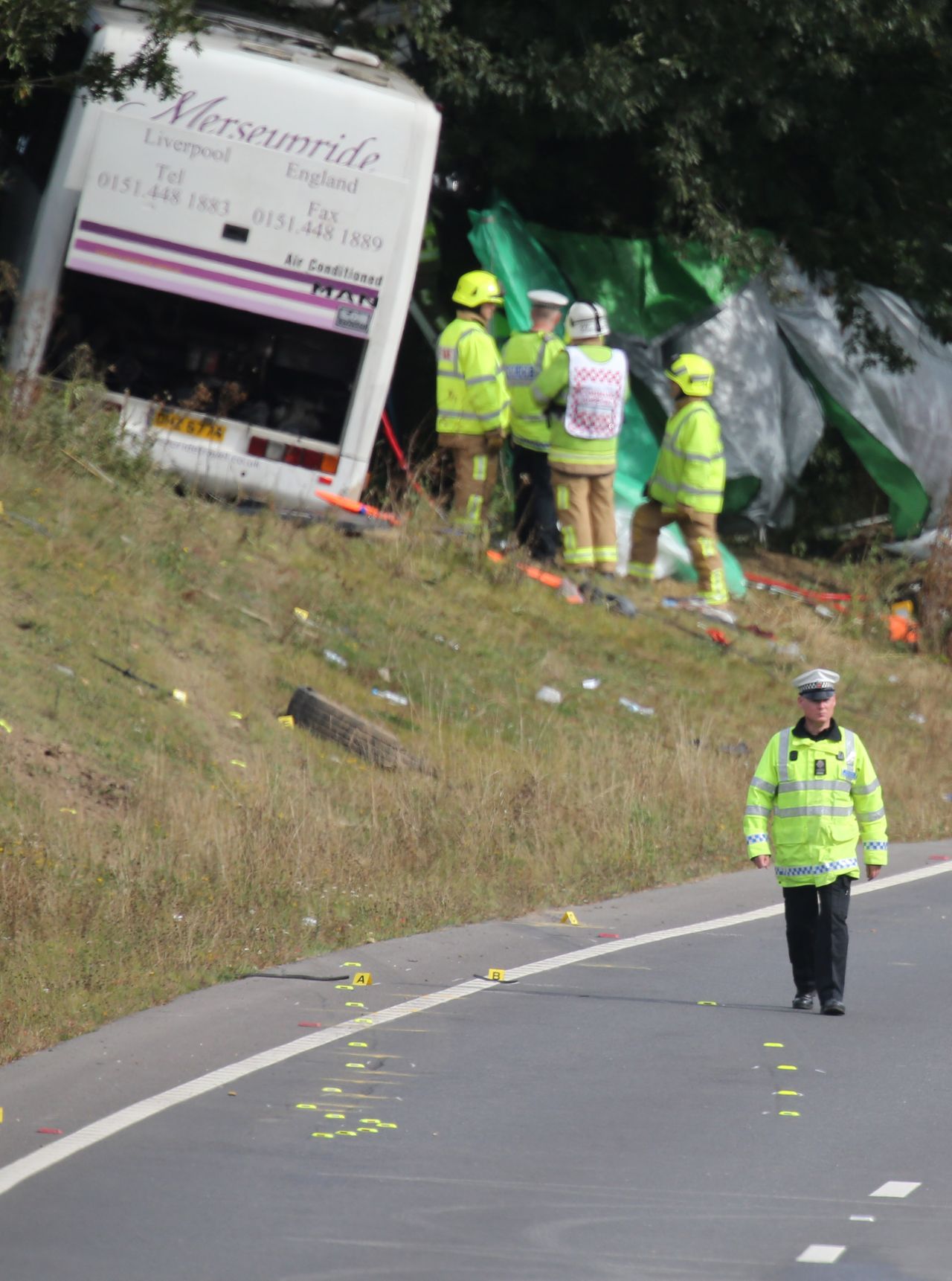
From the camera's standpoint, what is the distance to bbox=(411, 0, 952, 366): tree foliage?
63.2ft

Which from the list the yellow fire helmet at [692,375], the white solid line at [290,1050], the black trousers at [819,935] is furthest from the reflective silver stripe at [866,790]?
the yellow fire helmet at [692,375]

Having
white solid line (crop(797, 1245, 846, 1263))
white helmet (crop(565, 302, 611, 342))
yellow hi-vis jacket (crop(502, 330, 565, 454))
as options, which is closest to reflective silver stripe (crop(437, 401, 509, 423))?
yellow hi-vis jacket (crop(502, 330, 565, 454))

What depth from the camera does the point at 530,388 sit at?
1800 centimetres

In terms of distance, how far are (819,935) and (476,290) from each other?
988cm

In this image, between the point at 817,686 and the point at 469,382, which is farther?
the point at 469,382

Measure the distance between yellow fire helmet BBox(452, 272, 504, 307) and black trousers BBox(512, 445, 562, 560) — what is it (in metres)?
1.30

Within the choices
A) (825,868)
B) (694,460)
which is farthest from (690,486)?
(825,868)

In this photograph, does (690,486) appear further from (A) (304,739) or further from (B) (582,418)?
(A) (304,739)

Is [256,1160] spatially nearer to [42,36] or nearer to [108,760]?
[108,760]

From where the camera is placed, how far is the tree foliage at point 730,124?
1927 cm

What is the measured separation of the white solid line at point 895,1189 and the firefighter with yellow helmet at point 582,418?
12005 millimetres

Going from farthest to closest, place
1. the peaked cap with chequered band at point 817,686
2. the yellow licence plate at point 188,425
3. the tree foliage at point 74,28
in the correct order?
the yellow licence plate at point 188,425 → the tree foliage at point 74,28 → the peaked cap with chequered band at point 817,686

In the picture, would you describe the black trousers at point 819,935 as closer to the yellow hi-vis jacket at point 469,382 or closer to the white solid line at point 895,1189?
the white solid line at point 895,1189

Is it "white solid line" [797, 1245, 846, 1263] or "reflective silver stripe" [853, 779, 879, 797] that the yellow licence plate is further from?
"white solid line" [797, 1245, 846, 1263]
